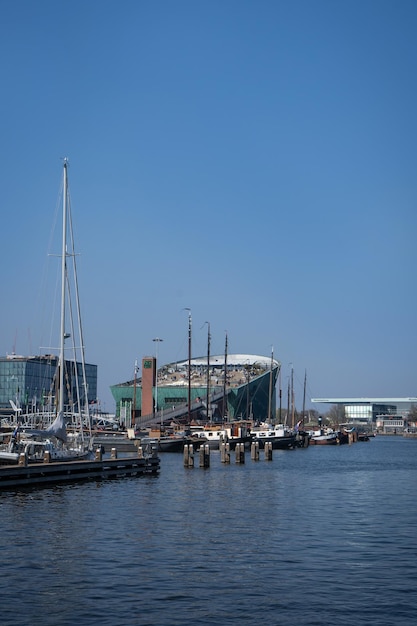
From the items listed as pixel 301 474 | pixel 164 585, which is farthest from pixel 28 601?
pixel 301 474

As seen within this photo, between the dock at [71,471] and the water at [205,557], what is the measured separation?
145 cm

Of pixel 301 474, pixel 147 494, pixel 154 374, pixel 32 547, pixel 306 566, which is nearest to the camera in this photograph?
pixel 306 566

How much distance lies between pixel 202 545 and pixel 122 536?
3921mm

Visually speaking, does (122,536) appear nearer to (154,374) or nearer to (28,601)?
(28,601)

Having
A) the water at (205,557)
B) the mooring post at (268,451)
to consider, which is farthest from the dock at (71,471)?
the mooring post at (268,451)

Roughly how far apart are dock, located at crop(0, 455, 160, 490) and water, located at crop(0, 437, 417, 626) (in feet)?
4.75

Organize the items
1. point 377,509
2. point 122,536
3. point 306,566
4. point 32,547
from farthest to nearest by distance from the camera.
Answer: point 377,509
point 122,536
point 32,547
point 306,566

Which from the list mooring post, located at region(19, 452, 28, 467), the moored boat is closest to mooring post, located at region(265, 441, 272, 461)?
the moored boat

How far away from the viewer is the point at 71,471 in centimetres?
5778

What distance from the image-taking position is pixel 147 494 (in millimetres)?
53344

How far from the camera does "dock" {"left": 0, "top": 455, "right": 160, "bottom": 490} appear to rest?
167 ft

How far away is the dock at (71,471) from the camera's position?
51.0 metres

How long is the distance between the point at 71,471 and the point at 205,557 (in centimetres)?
2798

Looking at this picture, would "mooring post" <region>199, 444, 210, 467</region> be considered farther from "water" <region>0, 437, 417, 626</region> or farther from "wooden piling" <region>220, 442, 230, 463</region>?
"water" <region>0, 437, 417, 626</region>
